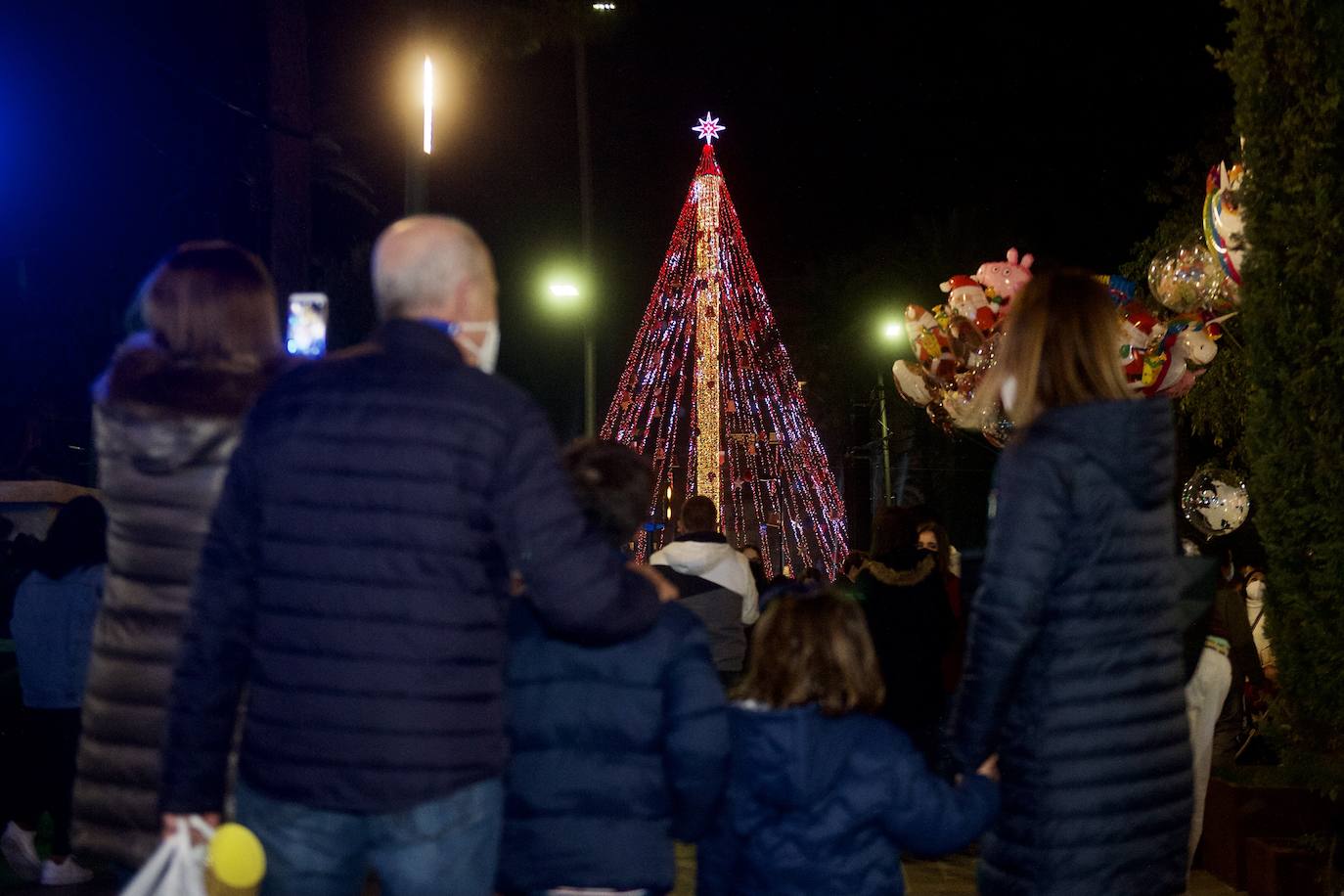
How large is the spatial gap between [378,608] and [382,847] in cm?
47

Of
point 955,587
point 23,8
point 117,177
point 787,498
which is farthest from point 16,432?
point 787,498

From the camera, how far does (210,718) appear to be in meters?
2.96

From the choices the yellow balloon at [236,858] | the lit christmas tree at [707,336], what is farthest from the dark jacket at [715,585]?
the lit christmas tree at [707,336]

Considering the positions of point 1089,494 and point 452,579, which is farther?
point 1089,494

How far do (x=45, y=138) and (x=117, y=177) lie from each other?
0.83 metres

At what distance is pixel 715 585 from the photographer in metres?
7.72

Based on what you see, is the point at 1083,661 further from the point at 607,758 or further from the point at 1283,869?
the point at 1283,869

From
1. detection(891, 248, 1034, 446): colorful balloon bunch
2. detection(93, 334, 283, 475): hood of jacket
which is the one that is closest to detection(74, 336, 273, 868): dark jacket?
detection(93, 334, 283, 475): hood of jacket

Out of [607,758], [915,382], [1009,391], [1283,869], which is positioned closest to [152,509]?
[607,758]

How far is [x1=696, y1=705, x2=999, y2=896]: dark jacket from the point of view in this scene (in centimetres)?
361

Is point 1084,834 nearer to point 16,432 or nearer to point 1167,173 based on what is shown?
point 16,432

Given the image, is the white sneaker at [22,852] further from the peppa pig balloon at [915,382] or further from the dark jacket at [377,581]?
the peppa pig balloon at [915,382]

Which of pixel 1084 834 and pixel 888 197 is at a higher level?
pixel 888 197

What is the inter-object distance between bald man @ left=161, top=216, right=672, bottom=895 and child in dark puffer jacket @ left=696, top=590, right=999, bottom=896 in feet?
2.64
